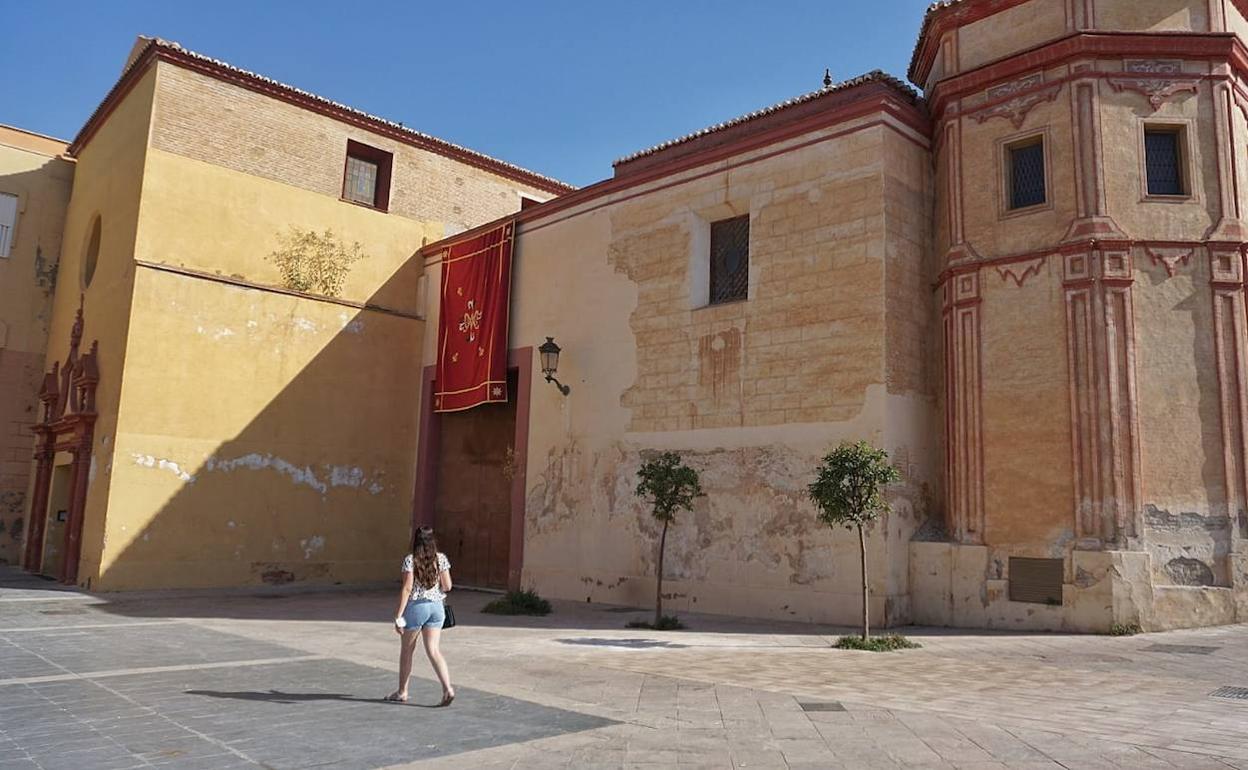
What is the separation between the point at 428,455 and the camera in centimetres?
1883

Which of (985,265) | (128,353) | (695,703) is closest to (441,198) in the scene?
(128,353)

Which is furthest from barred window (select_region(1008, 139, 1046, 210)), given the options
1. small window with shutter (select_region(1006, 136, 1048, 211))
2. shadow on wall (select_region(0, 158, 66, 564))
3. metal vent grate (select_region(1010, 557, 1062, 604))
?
shadow on wall (select_region(0, 158, 66, 564))

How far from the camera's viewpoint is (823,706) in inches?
267

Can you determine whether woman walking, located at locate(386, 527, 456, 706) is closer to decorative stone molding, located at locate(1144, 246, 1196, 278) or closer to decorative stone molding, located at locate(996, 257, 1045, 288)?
decorative stone molding, located at locate(996, 257, 1045, 288)

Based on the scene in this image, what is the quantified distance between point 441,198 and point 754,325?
10.7 meters

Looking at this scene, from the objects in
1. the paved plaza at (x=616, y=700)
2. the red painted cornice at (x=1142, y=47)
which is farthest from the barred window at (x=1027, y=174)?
the paved plaza at (x=616, y=700)

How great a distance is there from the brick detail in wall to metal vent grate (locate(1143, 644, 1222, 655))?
16.7 m

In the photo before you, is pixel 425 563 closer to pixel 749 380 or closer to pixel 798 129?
pixel 749 380

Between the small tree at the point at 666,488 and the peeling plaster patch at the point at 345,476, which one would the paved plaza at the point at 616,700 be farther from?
the peeling plaster patch at the point at 345,476

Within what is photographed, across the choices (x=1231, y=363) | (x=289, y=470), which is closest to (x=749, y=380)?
(x=1231, y=363)

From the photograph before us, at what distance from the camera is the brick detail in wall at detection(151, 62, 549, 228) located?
1738 cm

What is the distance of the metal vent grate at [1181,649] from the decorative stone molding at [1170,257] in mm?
4734

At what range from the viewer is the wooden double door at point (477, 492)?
57.1 feet

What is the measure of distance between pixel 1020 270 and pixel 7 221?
22.5m
